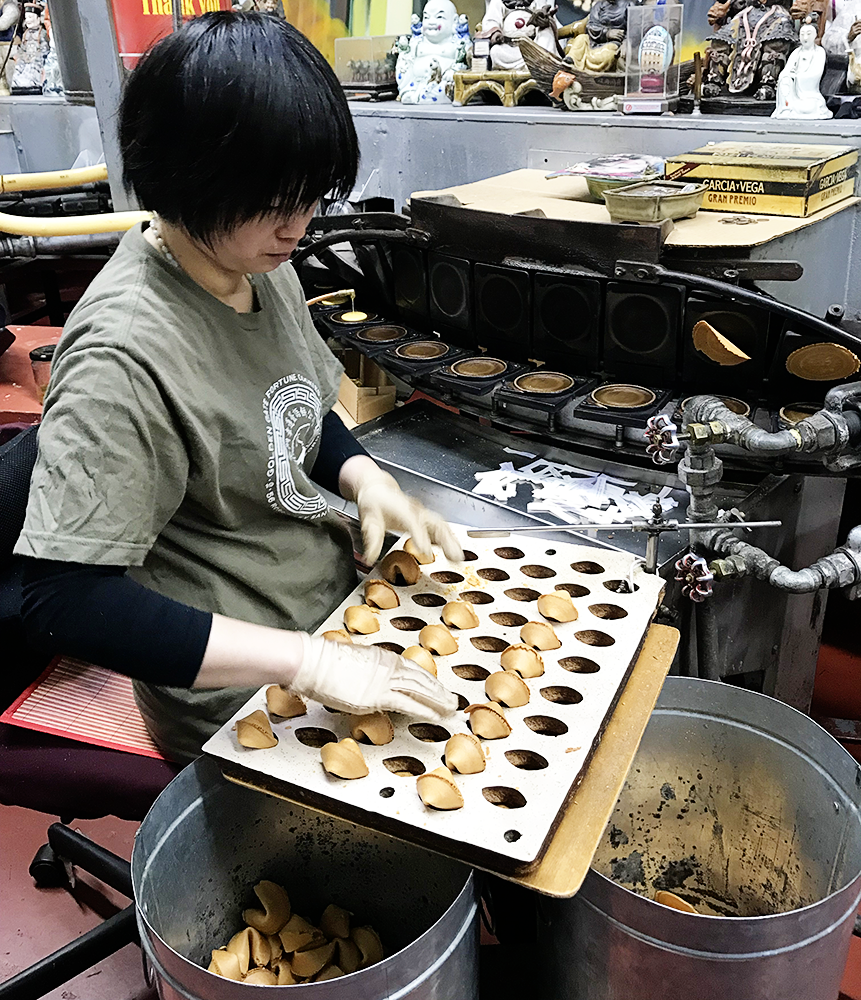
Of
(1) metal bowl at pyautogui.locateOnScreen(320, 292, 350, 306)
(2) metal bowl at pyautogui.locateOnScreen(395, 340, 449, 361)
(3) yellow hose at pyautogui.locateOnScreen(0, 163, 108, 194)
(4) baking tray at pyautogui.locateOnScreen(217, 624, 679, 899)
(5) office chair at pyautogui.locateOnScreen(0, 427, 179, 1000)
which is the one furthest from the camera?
(3) yellow hose at pyautogui.locateOnScreen(0, 163, 108, 194)

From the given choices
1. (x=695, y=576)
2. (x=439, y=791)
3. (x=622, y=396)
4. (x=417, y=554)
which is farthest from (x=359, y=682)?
Result: (x=622, y=396)

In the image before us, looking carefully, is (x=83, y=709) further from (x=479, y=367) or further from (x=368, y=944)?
(x=479, y=367)

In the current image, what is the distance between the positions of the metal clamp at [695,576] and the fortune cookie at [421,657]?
0.65m

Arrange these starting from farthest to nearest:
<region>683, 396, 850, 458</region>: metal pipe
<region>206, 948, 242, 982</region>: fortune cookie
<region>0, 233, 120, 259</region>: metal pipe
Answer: <region>0, 233, 120, 259</region>: metal pipe
<region>683, 396, 850, 458</region>: metal pipe
<region>206, 948, 242, 982</region>: fortune cookie

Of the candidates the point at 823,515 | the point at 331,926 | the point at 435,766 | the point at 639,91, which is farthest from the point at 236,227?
the point at 639,91

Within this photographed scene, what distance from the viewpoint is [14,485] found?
1.49 meters

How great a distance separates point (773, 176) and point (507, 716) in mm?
1516

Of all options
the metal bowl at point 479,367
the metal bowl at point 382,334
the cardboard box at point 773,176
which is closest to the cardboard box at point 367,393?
the metal bowl at point 382,334

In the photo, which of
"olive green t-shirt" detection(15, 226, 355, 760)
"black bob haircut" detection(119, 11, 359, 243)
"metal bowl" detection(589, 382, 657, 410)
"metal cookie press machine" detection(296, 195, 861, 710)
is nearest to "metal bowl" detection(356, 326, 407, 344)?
"metal cookie press machine" detection(296, 195, 861, 710)

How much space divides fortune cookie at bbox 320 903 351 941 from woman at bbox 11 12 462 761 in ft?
1.13

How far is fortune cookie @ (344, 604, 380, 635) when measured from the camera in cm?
136

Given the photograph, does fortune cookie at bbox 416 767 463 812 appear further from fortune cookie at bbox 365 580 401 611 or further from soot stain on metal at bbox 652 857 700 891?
soot stain on metal at bbox 652 857 700 891

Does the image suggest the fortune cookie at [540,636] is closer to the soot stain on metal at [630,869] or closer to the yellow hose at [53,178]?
the soot stain on metal at [630,869]

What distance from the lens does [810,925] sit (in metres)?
1.06
